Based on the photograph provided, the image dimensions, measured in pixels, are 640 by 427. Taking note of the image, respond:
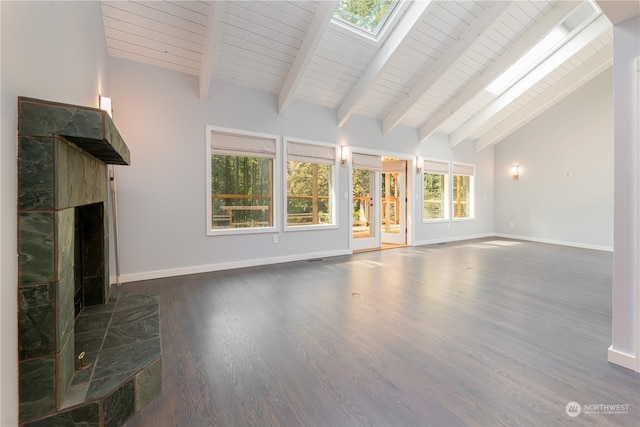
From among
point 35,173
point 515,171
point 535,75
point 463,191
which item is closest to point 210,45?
point 35,173

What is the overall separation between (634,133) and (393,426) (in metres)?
2.23

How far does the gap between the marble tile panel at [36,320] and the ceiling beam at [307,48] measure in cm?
349

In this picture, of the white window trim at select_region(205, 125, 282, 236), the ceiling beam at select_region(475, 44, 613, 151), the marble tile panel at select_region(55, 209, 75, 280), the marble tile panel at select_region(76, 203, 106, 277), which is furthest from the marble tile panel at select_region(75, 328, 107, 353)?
the ceiling beam at select_region(475, 44, 613, 151)

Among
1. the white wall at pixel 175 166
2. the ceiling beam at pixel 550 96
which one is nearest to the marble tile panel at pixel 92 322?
the white wall at pixel 175 166

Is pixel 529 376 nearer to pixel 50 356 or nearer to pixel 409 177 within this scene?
pixel 50 356

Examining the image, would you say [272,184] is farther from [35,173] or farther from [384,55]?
[35,173]

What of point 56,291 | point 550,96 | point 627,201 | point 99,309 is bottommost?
point 99,309

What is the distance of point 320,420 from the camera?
1.28 metres

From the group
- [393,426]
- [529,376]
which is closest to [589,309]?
[529,376]

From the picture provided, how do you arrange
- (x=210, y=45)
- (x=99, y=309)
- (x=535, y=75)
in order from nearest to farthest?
(x=99, y=309) < (x=210, y=45) < (x=535, y=75)

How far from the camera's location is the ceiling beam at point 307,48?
3158 millimetres

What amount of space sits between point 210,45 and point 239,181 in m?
1.88

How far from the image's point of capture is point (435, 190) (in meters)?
7.02

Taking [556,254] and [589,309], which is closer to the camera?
[589,309]
